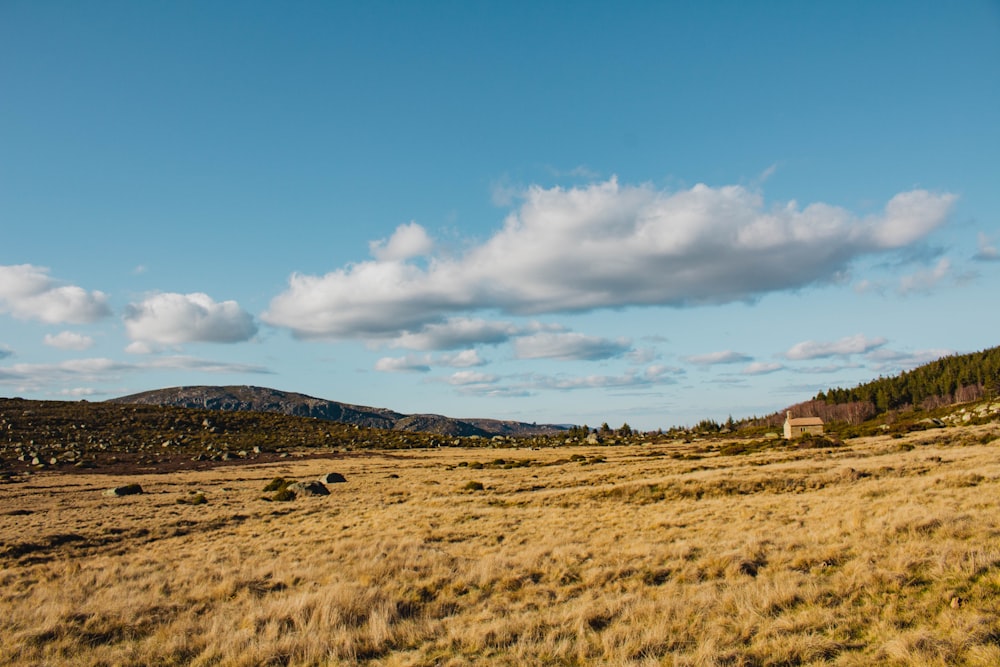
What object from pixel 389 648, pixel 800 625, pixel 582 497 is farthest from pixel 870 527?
pixel 582 497

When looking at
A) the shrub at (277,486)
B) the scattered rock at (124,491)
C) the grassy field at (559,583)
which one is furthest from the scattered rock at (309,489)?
the scattered rock at (124,491)

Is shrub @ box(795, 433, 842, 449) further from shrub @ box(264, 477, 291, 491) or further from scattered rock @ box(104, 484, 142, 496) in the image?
scattered rock @ box(104, 484, 142, 496)

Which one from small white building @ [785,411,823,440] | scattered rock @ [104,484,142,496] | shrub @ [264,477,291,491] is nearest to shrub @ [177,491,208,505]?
shrub @ [264,477,291,491]

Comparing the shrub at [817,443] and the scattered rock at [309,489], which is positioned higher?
the shrub at [817,443]

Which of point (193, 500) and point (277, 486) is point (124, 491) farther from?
point (277, 486)

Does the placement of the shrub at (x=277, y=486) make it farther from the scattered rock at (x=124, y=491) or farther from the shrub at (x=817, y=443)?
the shrub at (x=817, y=443)

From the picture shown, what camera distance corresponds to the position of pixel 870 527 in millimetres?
13258

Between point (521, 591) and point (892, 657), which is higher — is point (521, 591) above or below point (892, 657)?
below

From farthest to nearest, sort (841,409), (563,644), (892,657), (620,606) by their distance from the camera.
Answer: (841,409)
(620,606)
(563,644)
(892,657)

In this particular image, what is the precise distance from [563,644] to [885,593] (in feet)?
19.2

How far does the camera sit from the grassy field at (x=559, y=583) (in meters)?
7.77

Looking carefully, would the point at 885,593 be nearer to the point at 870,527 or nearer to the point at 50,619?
the point at 870,527

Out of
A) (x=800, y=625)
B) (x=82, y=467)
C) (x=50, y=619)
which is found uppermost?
(x=800, y=625)

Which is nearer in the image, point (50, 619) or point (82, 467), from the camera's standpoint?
point (50, 619)
